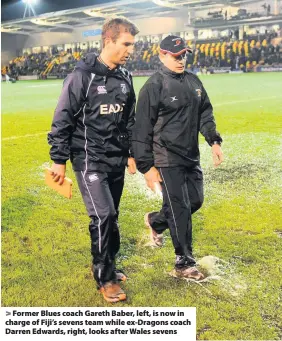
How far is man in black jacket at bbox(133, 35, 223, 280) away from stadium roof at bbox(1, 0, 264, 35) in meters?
5.46

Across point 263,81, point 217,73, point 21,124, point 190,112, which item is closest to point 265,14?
point 263,81

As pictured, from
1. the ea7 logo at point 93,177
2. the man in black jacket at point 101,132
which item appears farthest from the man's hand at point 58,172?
the ea7 logo at point 93,177

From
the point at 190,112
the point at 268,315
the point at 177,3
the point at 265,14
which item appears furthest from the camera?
the point at 265,14

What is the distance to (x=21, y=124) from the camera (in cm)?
652

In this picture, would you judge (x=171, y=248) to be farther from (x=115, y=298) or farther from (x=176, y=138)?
(x=176, y=138)

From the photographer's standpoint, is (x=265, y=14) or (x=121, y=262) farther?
(x=265, y=14)

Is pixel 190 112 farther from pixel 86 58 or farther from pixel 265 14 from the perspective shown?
pixel 265 14

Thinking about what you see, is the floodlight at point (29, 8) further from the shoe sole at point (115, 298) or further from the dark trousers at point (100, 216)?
the shoe sole at point (115, 298)

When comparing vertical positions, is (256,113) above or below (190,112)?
below

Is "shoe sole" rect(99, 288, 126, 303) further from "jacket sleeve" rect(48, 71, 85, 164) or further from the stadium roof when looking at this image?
the stadium roof

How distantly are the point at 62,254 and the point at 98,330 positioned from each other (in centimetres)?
55

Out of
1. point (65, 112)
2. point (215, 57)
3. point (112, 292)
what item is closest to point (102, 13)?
point (215, 57)

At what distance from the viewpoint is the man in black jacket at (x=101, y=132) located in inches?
70.7

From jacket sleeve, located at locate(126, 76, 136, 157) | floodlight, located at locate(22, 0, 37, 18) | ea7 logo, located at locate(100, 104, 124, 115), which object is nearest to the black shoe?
jacket sleeve, located at locate(126, 76, 136, 157)
